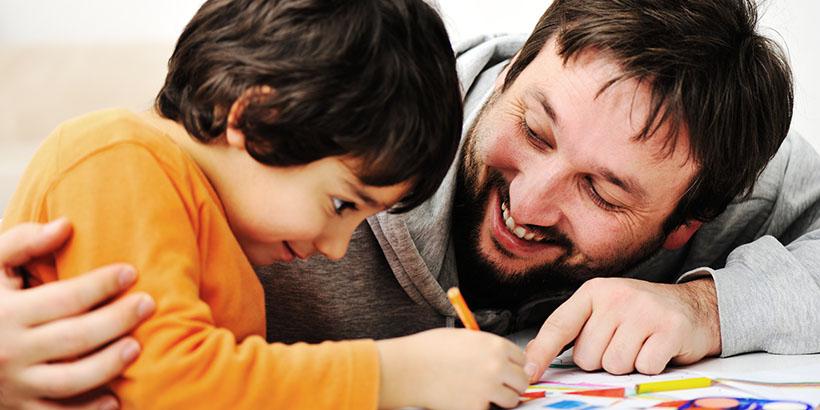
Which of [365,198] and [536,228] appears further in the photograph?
[536,228]

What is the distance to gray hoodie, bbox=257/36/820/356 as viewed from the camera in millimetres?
1184

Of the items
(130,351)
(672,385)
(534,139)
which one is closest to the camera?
(130,351)

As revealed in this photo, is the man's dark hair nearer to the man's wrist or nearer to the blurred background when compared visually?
the man's wrist

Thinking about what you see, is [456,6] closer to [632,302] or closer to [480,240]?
[480,240]

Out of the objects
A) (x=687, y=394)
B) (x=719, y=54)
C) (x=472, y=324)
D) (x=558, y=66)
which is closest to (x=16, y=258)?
(x=472, y=324)

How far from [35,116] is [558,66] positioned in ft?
5.90

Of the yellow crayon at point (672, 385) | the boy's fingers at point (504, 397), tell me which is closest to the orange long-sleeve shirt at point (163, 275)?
the boy's fingers at point (504, 397)

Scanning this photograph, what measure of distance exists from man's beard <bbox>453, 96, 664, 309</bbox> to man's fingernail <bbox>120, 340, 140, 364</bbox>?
0.70 meters

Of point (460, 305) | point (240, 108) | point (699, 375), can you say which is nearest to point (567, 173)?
point (699, 375)

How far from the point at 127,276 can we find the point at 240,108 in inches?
7.1

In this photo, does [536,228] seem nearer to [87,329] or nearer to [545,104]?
[545,104]

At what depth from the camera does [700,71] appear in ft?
4.13

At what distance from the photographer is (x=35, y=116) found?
103 inches

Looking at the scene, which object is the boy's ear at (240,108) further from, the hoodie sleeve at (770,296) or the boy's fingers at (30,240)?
the hoodie sleeve at (770,296)
